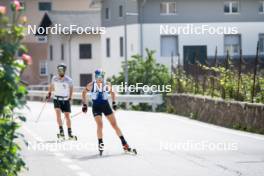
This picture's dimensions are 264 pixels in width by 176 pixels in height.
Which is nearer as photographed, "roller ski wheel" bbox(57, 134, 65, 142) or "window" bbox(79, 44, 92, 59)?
"roller ski wheel" bbox(57, 134, 65, 142)

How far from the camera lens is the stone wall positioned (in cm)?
2341

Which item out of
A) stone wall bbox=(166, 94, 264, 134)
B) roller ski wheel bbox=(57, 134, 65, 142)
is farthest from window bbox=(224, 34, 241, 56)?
roller ski wheel bbox=(57, 134, 65, 142)

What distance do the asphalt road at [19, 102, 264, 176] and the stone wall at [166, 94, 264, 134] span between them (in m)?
0.41

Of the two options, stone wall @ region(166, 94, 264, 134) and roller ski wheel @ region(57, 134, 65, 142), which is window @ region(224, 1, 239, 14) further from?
roller ski wheel @ region(57, 134, 65, 142)

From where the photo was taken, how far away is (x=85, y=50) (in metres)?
80.9

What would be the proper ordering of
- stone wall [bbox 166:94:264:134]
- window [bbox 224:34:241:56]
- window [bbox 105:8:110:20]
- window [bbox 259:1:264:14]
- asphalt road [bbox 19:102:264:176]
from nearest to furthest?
asphalt road [bbox 19:102:264:176], stone wall [bbox 166:94:264:134], window [bbox 224:34:241:56], window [bbox 259:1:264:14], window [bbox 105:8:110:20]

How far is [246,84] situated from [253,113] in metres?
3.68

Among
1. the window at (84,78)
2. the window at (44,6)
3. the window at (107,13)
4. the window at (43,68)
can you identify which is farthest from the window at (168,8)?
the window at (44,6)

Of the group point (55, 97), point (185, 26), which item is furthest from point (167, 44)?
point (55, 97)

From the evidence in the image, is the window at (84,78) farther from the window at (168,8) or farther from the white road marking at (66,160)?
the white road marking at (66,160)

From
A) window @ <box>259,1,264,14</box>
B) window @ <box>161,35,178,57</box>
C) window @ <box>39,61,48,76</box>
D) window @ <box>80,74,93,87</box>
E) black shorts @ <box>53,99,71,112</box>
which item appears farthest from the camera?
window @ <box>39,61,48,76</box>

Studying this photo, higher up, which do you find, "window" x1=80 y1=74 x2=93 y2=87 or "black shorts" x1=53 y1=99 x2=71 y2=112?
"black shorts" x1=53 y1=99 x2=71 y2=112

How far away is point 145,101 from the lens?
39781mm

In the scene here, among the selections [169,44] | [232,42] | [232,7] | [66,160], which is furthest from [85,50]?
[66,160]
